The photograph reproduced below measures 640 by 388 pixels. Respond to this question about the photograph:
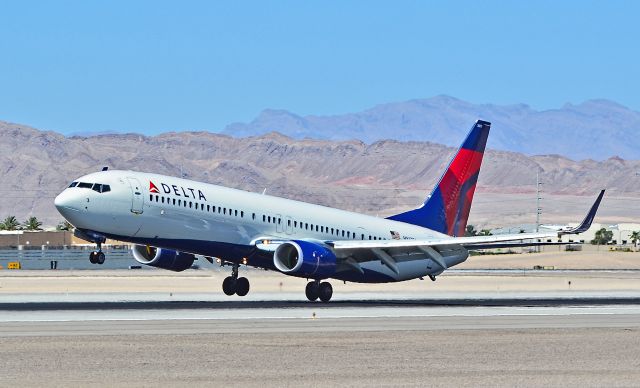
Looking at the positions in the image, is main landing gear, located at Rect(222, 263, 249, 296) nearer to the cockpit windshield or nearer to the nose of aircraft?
the cockpit windshield

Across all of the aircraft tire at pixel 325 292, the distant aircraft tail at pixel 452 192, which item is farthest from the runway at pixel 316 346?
the distant aircraft tail at pixel 452 192

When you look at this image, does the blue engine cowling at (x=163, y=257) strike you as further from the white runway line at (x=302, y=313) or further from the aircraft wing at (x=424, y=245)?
the white runway line at (x=302, y=313)

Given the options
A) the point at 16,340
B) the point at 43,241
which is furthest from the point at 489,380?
the point at 43,241

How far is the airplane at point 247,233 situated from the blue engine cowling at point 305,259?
4 centimetres

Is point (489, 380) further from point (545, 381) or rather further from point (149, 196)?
point (149, 196)

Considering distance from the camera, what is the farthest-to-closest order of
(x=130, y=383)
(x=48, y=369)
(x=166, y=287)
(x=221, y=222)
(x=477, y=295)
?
1. (x=166, y=287)
2. (x=477, y=295)
3. (x=221, y=222)
4. (x=48, y=369)
5. (x=130, y=383)

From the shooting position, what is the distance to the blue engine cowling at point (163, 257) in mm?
58031

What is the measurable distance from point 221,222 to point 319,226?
6.36m

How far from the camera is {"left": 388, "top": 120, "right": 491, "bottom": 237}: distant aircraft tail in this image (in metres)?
64.9

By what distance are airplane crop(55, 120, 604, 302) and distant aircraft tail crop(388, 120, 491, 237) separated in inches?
60.4

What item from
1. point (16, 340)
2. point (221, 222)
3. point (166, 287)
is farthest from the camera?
point (166, 287)

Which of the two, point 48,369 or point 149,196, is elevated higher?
point 149,196

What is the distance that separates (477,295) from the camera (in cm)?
6500

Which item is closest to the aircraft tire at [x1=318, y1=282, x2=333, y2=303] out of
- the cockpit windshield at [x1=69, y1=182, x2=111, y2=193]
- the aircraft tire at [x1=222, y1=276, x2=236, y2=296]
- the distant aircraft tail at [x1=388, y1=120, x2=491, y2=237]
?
the aircraft tire at [x1=222, y1=276, x2=236, y2=296]
